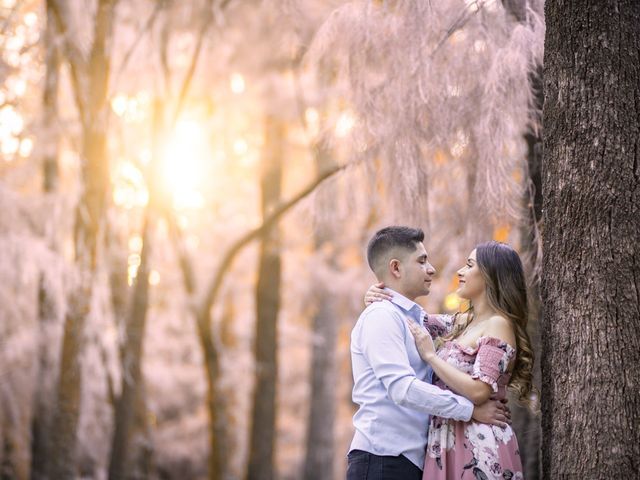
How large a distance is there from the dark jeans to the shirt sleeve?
303 mm

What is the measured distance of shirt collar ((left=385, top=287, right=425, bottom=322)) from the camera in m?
3.88

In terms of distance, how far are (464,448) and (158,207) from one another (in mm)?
7316

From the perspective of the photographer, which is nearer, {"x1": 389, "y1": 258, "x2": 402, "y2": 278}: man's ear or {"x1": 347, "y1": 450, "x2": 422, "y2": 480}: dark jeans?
{"x1": 347, "y1": 450, "x2": 422, "y2": 480}: dark jeans

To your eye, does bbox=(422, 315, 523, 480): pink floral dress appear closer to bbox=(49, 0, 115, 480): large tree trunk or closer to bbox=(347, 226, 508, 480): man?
bbox=(347, 226, 508, 480): man

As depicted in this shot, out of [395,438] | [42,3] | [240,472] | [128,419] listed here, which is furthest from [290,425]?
[395,438]

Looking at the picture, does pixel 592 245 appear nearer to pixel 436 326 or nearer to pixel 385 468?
pixel 436 326

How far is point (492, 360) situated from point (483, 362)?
4 cm

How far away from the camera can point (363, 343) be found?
3.79 m

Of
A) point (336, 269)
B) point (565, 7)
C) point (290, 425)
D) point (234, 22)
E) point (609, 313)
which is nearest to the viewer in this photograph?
point (609, 313)

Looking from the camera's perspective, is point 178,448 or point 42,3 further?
point 178,448

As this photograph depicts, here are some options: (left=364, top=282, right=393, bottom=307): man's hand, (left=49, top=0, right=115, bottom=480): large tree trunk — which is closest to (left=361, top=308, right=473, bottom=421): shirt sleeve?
(left=364, top=282, right=393, bottom=307): man's hand

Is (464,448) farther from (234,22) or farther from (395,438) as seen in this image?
(234,22)

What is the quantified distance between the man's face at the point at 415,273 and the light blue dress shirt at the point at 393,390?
2.6 inches

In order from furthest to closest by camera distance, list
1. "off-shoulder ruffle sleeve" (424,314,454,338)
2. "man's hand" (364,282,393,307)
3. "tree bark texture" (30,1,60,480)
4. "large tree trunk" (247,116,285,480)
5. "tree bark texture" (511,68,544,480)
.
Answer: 1. "large tree trunk" (247,116,285,480)
2. "tree bark texture" (30,1,60,480)
3. "tree bark texture" (511,68,544,480)
4. "off-shoulder ruffle sleeve" (424,314,454,338)
5. "man's hand" (364,282,393,307)
